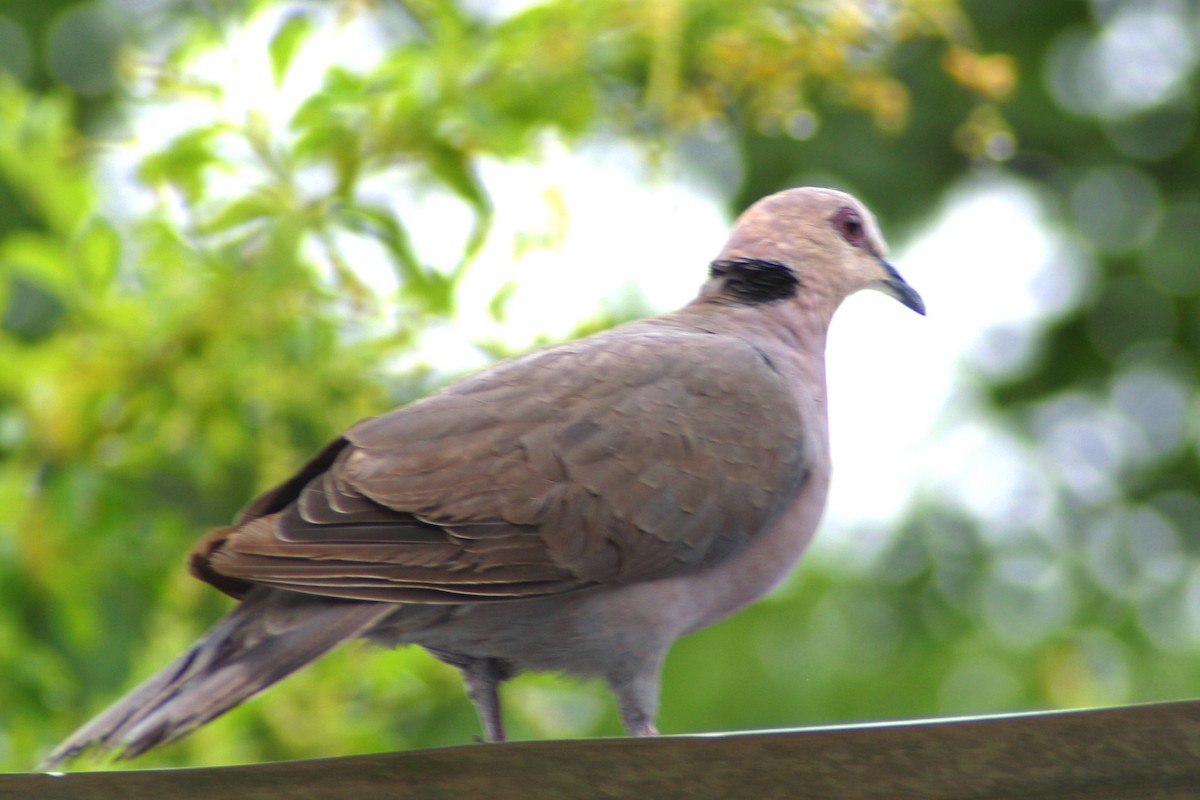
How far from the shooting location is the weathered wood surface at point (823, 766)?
128cm

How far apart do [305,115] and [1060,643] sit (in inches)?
168

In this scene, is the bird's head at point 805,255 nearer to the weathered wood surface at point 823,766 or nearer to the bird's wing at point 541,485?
the bird's wing at point 541,485

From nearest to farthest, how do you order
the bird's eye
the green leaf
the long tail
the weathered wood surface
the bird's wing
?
the weathered wood surface < the long tail < the bird's wing < the green leaf < the bird's eye

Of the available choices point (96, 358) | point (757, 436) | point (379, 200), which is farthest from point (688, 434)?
point (96, 358)

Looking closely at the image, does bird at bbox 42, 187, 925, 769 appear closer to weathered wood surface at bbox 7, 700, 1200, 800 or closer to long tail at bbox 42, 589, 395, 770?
long tail at bbox 42, 589, 395, 770

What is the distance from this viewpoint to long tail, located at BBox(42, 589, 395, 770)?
1.71 metres

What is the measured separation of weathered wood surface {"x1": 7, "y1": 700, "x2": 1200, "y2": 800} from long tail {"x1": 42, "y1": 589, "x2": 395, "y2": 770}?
0.48 meters

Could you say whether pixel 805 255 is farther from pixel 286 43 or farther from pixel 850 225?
pixel 286 43

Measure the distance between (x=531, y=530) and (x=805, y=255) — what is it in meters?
0.90

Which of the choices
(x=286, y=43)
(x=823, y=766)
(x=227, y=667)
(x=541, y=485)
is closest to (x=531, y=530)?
(x=541, y=485)

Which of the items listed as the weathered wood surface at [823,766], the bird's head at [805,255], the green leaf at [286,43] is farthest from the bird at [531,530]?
the green leaf at [286,43]

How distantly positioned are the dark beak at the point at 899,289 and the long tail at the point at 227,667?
51.0 inches

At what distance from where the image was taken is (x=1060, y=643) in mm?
5688

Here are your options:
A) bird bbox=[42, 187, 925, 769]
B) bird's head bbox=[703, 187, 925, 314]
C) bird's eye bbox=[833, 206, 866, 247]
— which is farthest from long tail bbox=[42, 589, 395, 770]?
bird's eye bbox=[833, 206, 866, 247]
